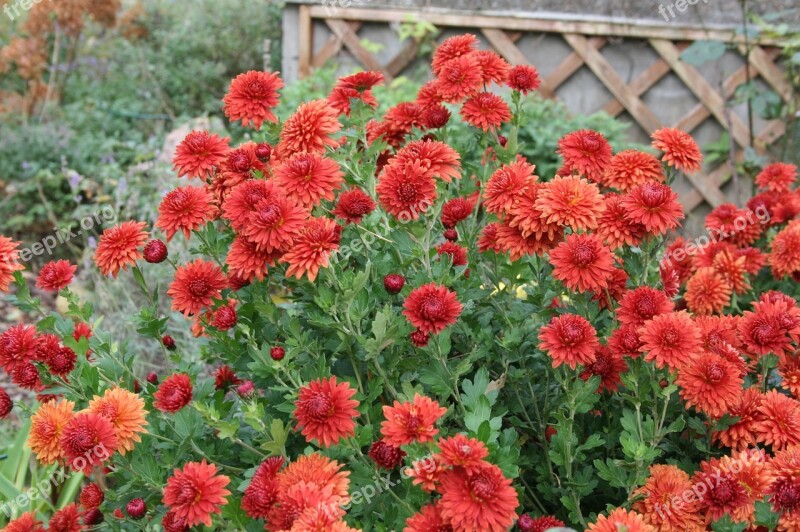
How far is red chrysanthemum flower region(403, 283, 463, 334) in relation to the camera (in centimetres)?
127

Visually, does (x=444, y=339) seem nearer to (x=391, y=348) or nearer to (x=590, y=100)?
(x=391, y=348)

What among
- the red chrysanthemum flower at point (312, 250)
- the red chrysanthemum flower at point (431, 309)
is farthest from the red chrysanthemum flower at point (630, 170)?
the red chrysanthemum flower at point (312, 250)

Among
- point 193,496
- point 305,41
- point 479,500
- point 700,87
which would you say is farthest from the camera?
point 305,41

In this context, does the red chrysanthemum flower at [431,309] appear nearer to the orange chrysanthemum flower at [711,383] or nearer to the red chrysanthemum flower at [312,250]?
the red chrysanthemum flower at [312,250]

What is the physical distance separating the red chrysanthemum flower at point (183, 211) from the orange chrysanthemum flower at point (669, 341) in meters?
0.86

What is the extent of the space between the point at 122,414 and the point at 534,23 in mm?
3802

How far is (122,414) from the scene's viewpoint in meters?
1.33

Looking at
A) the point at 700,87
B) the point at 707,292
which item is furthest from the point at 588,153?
the point at 700,87

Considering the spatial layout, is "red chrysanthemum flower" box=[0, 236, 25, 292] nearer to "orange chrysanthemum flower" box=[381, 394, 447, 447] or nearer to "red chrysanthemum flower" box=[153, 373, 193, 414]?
"red chrysanthemum flower" box=[153, 373, 193, 414]

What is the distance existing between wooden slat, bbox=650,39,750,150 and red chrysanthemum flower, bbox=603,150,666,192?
3.04 meters

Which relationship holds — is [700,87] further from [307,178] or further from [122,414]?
[122,414]

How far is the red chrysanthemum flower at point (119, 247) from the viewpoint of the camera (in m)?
1.52

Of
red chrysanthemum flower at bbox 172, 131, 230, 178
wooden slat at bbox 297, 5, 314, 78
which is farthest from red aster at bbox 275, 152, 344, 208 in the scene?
wooden slat at bbox 297, 5, 314, 78

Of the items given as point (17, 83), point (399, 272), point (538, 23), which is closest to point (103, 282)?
point (399, 272)
